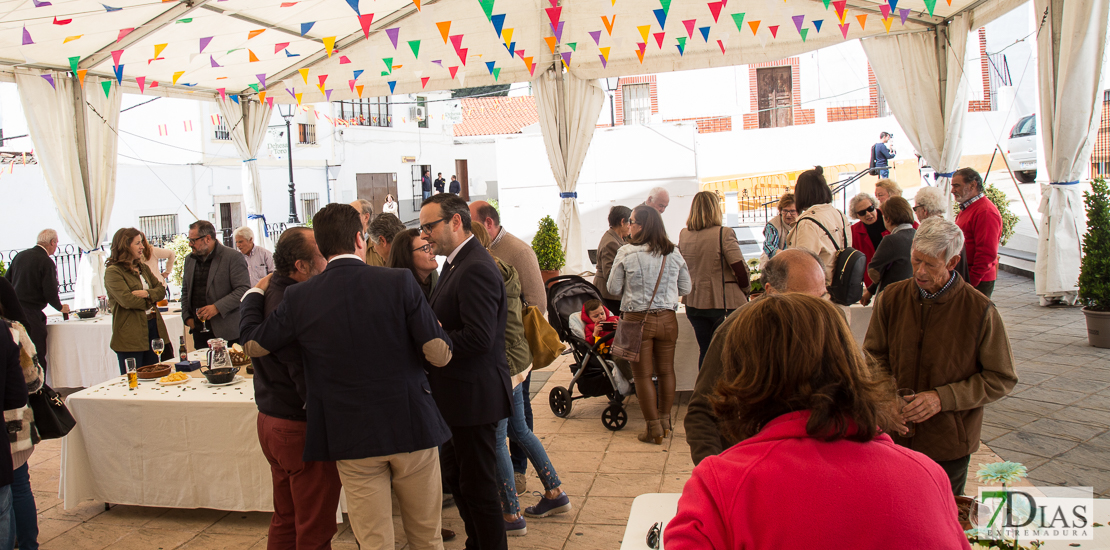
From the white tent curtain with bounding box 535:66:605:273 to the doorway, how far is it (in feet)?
54.9

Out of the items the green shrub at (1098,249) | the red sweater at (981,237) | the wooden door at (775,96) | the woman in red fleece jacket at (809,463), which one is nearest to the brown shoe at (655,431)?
the red sweater at (981,237)

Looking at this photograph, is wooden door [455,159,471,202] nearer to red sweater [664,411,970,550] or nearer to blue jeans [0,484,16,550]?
blue jeans [0,484,16,550]

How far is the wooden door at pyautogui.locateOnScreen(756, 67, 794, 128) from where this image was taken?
21.0 m

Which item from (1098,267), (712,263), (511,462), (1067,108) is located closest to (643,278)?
(712,263)

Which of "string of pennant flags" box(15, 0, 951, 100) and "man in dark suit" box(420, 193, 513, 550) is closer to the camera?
"man in dark suit" box(420, 193, 513, 550)

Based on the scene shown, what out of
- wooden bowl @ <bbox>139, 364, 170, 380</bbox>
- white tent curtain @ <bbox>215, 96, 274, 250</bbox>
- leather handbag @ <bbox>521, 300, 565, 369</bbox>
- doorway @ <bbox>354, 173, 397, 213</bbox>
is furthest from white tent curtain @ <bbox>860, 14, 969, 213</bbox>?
doorway @ <bbox>354, 173, 397, 213</bbox>

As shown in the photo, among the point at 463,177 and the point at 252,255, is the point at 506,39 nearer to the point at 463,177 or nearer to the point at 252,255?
the point at 252,255

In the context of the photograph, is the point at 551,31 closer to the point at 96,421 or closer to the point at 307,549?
the point at 96,421

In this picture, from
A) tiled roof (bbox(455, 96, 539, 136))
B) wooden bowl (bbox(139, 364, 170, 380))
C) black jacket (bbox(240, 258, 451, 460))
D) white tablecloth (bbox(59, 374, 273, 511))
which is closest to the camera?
black jacket (bbox(240, 258, 451, 460))

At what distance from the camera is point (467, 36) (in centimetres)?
788

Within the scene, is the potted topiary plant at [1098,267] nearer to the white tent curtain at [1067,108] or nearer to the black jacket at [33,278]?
the white tent curtain at [1067,108]

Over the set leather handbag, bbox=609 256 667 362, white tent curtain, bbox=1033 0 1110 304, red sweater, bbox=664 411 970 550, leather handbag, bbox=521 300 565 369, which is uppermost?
white tent curtain, bbox=1033 0 1110 304

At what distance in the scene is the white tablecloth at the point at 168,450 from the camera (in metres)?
3.46

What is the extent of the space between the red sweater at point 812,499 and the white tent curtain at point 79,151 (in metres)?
8.24
